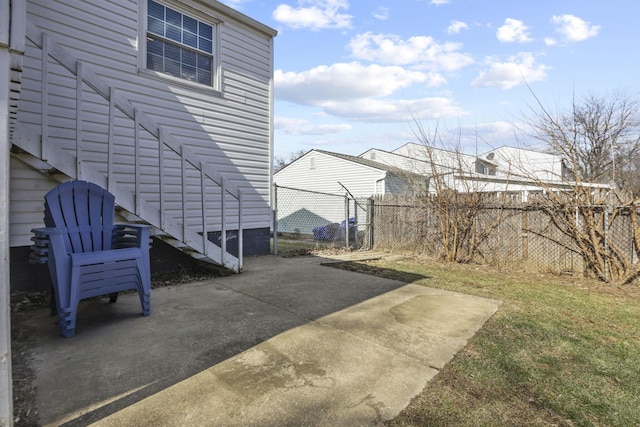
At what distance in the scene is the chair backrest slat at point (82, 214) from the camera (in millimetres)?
3107

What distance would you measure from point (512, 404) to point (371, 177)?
13668mm

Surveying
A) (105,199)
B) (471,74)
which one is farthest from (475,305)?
(471,74)

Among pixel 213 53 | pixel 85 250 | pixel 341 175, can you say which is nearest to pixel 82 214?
pixel 85 250

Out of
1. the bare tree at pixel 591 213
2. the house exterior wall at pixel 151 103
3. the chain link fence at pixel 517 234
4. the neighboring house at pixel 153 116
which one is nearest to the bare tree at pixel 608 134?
the bare tree at pixel 591 213

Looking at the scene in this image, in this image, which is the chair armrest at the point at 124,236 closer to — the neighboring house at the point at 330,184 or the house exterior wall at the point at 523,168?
the house exterior wall at the point at 523,168

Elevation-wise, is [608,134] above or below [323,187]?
above

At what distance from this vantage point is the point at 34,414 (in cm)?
170

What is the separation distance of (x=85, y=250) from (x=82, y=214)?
0.36 metres

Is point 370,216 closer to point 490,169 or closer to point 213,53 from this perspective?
point 490,169

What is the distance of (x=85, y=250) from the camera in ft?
10.7

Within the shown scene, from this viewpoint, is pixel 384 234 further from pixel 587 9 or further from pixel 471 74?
pixel 587 9

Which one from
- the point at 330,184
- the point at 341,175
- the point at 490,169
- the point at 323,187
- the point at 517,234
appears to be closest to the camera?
the point at 517,234

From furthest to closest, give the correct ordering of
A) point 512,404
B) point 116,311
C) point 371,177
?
1. point 371,177
2. point 116,311
3. point 512,404

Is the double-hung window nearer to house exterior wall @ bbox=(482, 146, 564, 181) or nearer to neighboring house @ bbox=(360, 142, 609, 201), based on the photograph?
neighboring house @ bbox=(360, 142, 609, 201)
